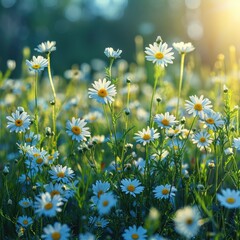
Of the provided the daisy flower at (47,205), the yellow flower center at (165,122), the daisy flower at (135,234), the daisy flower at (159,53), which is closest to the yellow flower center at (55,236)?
the daisy flower at (47,205)

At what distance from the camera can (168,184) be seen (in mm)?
2094

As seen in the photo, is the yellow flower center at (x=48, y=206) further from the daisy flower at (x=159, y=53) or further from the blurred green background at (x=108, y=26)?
the blurred green background at (x=108, y=26)

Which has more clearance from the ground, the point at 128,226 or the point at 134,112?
the point at 134,112

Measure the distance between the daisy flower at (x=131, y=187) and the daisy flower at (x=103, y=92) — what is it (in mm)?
383

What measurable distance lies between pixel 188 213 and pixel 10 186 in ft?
4.21

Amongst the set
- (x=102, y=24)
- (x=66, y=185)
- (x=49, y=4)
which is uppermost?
(x=49, y=4)

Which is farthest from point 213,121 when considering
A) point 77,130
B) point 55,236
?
point 55,236

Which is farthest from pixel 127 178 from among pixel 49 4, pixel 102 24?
pixel 49 4

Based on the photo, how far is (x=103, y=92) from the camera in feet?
6.95

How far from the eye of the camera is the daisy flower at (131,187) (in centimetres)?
200

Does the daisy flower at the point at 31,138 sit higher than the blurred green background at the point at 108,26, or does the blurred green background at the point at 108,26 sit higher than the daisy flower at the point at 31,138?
the blurred green background at the point at 108,26

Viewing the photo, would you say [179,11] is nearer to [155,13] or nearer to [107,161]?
[155,13]

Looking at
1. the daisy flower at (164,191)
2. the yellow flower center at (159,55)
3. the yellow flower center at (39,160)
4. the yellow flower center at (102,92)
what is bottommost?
the daisy flower at (164,191)

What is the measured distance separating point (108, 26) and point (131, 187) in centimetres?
1901
